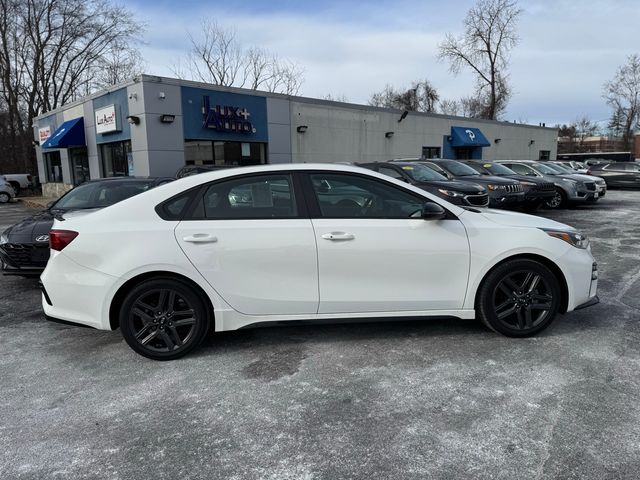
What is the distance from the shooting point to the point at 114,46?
35.0 meters

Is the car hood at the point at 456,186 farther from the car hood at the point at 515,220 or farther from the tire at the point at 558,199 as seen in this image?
the car hood at the point at 515,220

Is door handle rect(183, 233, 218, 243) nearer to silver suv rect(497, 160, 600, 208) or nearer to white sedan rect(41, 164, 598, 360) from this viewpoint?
white sedan rect(41, 164, 598, 360)

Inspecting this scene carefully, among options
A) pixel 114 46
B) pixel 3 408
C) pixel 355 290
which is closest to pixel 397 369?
pixel 355 290

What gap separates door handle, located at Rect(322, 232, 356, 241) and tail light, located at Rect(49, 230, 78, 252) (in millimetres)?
1989

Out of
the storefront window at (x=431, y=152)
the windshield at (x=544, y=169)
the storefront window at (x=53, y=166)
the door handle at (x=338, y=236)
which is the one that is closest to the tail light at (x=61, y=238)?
the door handle at (x=338, y=236)

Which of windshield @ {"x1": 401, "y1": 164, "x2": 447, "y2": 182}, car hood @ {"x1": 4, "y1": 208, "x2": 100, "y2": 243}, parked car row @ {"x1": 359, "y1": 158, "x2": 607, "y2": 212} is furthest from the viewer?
windshield @ {"x1": 401, "y1": 164, "x2": 447, "y2": 182}

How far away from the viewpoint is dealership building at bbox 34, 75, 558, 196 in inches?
597

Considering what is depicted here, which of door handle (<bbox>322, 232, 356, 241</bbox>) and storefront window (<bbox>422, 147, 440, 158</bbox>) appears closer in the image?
door handle (<bbox>322, 232, 356, 241</bbox>)

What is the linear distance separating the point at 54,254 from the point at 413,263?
2921 millimetres

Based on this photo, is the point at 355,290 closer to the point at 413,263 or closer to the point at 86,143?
the point at 413,263

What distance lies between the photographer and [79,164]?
68.1 ft

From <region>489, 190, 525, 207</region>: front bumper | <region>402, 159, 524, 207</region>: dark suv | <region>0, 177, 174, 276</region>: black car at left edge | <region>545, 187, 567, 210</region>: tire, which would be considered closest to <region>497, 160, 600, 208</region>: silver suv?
<region>545, 187, 567, 210</region>: tire

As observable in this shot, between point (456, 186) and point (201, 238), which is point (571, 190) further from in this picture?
point (201, 238)

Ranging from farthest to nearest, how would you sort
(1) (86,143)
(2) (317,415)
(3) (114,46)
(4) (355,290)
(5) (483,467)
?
(3) (114,46), (1) (86,143), (4) (355,290), (2) (317,415), (5) (483,467)
